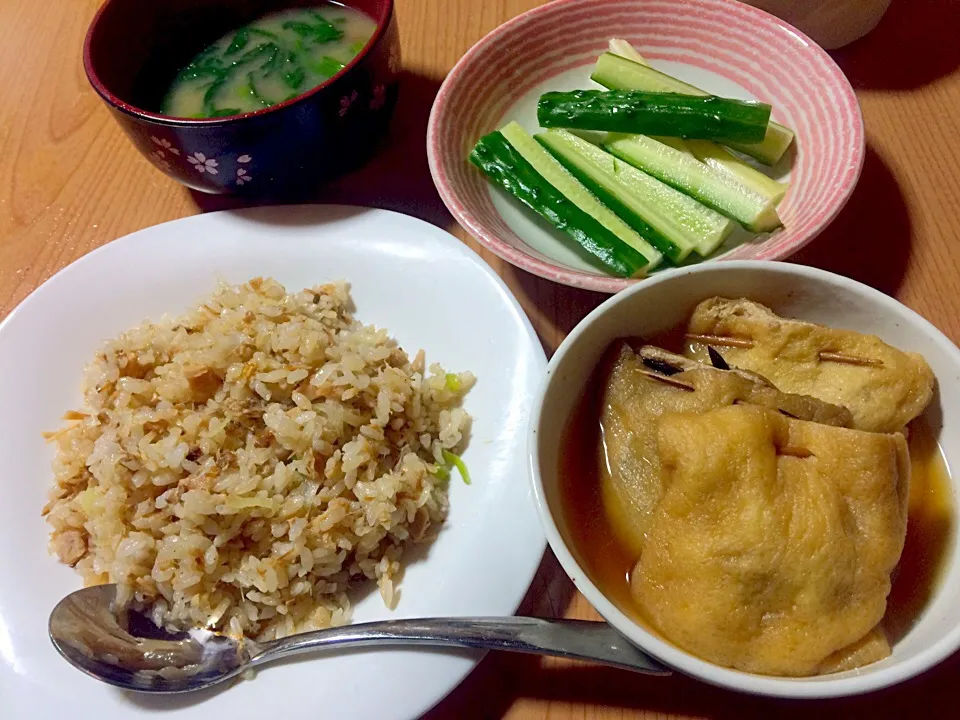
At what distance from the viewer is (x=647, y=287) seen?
93 centimetres

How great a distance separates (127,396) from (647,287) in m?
0.91

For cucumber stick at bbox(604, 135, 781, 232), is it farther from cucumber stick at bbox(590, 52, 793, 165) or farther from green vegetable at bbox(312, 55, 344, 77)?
green vegetable at bbox(312, 55, 344, 77)

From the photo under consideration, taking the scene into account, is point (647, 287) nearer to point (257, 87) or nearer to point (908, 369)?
point (908, 369)

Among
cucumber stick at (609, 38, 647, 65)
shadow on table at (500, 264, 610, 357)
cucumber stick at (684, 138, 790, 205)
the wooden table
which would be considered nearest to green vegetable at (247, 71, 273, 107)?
the wooden table

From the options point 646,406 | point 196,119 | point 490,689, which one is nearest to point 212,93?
point 196,119

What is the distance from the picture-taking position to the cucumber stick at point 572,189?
4.24 ft

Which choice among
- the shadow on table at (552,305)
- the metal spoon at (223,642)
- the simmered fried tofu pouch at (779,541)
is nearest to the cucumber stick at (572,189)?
the shadow on table at (552,305)

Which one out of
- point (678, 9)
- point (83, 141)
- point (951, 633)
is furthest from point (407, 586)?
point (83, 141)

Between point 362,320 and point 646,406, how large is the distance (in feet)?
2.19

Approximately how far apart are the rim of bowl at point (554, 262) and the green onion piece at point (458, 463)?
347mm

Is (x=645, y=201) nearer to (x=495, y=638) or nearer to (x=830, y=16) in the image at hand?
(x=830, y=16)

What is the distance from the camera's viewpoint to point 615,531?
917mm

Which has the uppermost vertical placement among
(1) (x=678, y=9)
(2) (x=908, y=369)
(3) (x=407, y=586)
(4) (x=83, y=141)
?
(1) (x=678, y=9)

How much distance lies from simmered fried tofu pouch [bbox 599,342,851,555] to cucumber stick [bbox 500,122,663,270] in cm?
37
